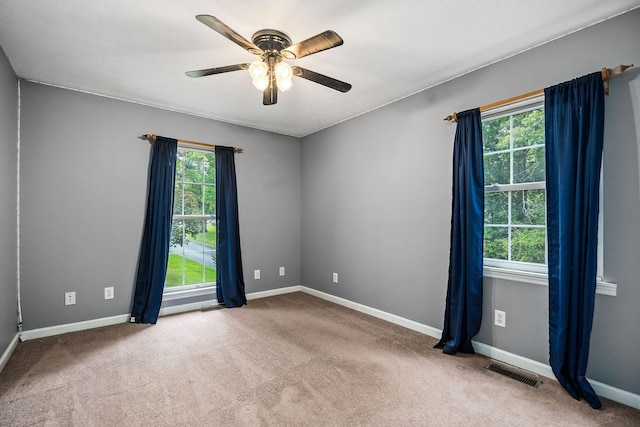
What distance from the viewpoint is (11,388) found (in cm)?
211

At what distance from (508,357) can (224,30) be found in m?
3.03

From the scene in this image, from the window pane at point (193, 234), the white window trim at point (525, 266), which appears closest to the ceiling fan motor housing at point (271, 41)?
the white window trim at point (525, 266)

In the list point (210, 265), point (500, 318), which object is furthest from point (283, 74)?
point (210, 265)

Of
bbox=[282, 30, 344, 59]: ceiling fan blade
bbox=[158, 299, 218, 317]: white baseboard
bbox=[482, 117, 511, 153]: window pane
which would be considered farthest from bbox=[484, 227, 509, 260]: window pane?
bbox=[158, 299, 218, 317]: white baseboard

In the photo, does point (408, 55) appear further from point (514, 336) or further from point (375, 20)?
point (514, 336)

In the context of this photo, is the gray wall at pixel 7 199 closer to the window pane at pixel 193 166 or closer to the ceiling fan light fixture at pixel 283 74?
the window pane at pixel 193 166

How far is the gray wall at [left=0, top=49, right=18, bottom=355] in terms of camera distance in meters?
2.40

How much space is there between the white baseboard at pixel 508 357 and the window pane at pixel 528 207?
1.06m

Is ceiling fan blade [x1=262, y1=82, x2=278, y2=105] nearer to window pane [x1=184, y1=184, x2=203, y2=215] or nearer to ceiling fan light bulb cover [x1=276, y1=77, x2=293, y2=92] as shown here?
ceiling fan light bulb cover [x1=276, y1=77, x2=293, y2=92]

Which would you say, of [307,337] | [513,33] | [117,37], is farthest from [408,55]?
[307,337]

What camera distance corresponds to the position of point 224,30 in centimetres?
168

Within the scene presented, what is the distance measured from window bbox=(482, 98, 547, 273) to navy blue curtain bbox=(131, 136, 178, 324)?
3307 mm

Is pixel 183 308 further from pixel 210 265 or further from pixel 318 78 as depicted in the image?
pixel 318 78

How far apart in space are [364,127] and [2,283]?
3.67 m
